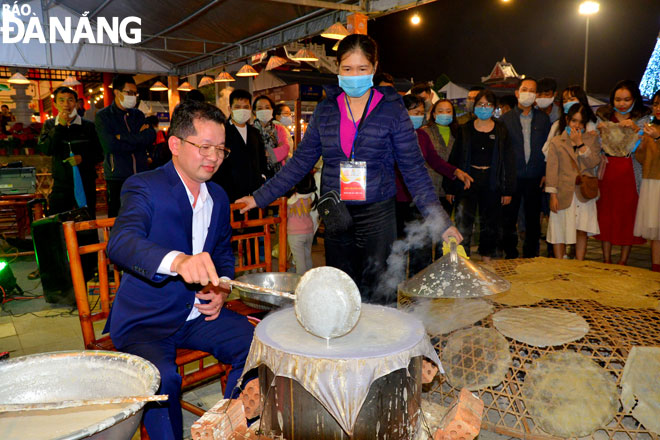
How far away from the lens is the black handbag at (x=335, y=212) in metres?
2.75

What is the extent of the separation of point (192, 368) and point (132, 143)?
331cm

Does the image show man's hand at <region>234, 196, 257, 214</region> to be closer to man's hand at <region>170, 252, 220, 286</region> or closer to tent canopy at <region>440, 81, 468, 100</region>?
man's hand at <region>170, 252, 220, 286</region>

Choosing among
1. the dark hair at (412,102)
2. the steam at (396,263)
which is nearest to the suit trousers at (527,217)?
the dark hair at (412,102)

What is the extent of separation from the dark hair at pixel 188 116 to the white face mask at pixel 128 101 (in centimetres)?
388

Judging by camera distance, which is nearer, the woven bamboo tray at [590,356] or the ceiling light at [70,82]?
the woven bamboo tray at [590,356]

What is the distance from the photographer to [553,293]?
11.0 ft

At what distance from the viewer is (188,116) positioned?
2.16 m

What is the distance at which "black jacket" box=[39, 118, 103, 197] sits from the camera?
5930 mm

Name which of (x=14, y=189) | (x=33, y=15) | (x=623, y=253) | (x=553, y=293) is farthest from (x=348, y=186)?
(x=33, y=15)

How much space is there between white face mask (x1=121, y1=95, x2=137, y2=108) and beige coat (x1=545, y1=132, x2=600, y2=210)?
4995mm

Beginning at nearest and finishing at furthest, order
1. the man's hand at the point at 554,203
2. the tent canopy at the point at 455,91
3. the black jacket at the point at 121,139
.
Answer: the man's hand at the point at 554,203 < the black jacket at the point at 121,139 < the tent canopy at the point at 455,91

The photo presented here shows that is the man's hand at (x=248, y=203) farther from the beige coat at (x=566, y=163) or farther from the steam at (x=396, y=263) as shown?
the beige coat at (x=566, y=163)

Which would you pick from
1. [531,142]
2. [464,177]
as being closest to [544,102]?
[531,142]

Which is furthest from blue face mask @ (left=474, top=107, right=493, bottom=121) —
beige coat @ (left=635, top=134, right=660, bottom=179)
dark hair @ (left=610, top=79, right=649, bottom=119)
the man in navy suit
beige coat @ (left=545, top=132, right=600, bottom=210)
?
the man in navy suit
